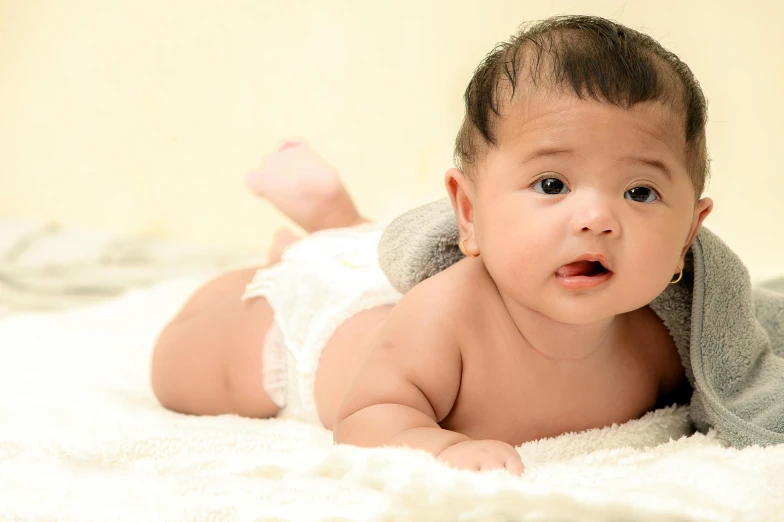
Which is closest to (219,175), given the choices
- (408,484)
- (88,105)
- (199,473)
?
(88,105)

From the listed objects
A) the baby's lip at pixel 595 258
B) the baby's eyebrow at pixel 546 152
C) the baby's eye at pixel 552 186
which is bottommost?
the baby's lip at pixel 595 258

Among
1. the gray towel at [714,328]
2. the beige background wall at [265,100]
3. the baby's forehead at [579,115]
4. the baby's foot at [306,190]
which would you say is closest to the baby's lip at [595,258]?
the baby's forehead at [579,115]

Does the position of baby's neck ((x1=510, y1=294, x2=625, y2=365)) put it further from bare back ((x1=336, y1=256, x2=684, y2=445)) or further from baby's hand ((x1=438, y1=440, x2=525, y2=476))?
A: baby's hand ((x1=438, y1=440, x2=525, y2=476))

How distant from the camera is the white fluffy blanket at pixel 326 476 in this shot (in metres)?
0.63

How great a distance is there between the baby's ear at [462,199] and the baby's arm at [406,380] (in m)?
0.07

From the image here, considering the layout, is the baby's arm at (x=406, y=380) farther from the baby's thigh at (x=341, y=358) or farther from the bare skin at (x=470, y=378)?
the baby's thigh at (x=341, y=358)

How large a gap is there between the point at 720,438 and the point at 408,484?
0.42 meters

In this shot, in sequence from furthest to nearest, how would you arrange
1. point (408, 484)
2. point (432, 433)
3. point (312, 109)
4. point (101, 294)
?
point (312, 109) < point (101, 294) < point (432, 433) < point (408, 484)

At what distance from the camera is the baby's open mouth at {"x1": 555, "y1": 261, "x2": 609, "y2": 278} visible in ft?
2.65

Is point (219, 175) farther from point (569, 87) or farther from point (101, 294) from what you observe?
point (569, 87)

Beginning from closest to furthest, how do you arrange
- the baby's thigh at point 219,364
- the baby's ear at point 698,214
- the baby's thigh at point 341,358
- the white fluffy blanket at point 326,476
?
the white fluffy blanket at point 326,476, the baby's ear at point 698,214, the baby's thigh at point 341,358, the baby's thigh at point 219,364

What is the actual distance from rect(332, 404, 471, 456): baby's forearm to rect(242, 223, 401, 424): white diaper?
25 cm

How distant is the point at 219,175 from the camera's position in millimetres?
2348

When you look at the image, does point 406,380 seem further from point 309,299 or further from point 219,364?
point 219,364
